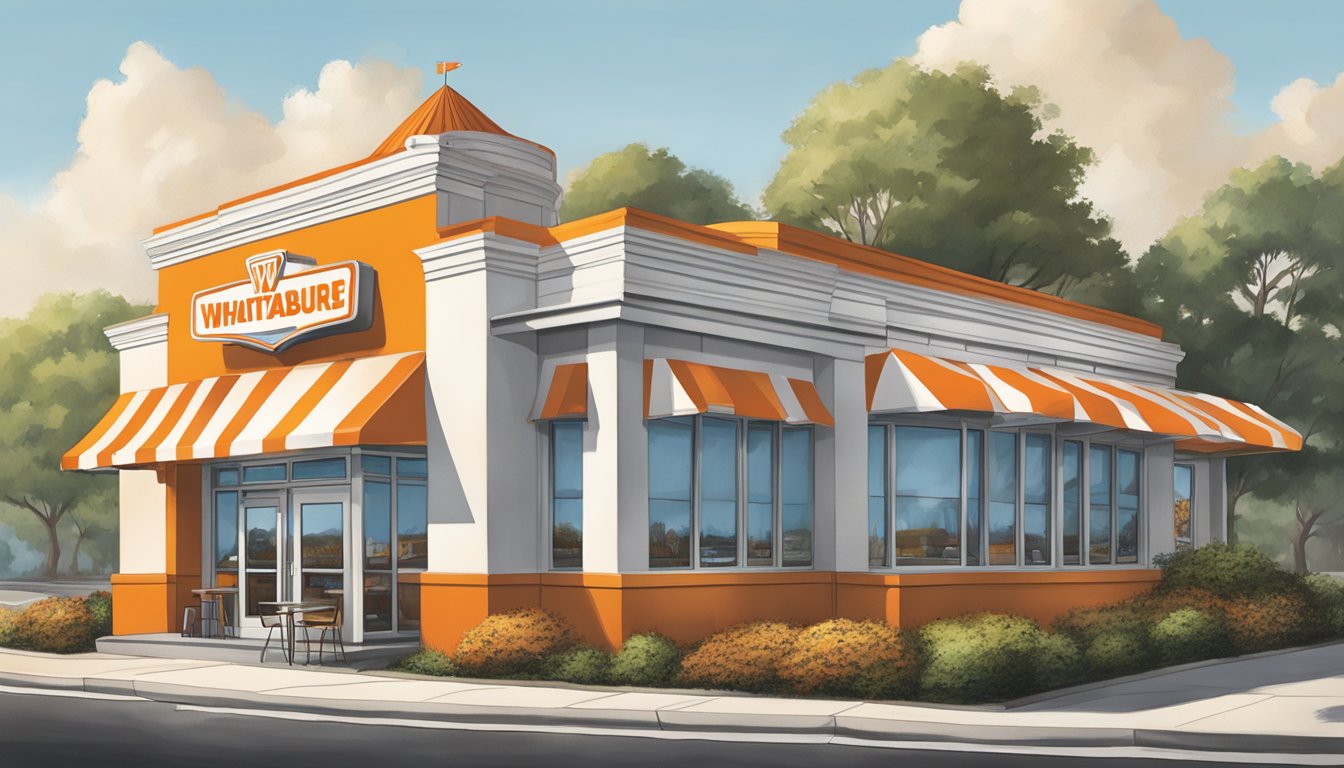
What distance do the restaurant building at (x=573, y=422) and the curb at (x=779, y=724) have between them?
3.73m

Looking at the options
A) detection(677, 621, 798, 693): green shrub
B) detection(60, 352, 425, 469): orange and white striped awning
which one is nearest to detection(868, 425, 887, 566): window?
detection(677, 621, 798, 693): green shrub

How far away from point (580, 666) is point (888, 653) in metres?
3.98

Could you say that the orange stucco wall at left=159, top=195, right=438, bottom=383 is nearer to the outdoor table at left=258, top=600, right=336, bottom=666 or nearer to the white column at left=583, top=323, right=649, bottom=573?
the white column at left=583, top=323, right=649, bottom=573

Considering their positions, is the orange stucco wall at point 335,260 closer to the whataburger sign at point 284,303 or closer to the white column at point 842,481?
the whataburger sign at point 284,303

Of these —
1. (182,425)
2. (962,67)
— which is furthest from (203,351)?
(962,67)

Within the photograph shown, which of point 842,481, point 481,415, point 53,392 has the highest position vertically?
point 53,392

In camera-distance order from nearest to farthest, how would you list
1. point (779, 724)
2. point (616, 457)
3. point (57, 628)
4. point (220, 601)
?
point (779, 724) < point (616, 457) < point (220, 601) < point (57, 628)

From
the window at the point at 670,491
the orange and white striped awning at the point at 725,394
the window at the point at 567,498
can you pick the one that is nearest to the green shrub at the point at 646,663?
the window at the point at 670,491

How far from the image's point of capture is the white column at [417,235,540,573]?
20.2 metres

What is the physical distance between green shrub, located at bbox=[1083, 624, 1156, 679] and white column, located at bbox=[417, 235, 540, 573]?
795 cm

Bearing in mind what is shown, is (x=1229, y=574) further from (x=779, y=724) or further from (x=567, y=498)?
(x=779, y=724)

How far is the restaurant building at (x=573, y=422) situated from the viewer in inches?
790

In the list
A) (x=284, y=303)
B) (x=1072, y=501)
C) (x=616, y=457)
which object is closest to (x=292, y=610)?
(x=616, y=457)

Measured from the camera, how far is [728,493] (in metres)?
21.1
